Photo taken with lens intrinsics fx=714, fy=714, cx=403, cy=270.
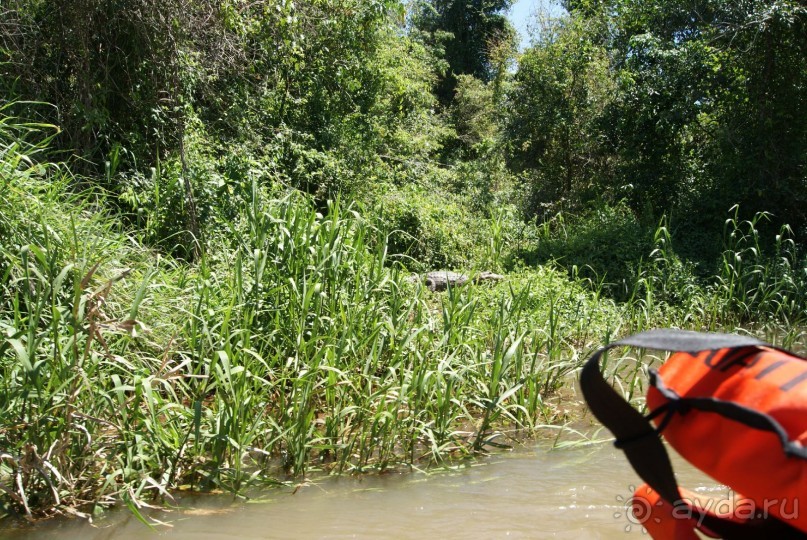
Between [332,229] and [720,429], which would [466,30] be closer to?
[332,229]

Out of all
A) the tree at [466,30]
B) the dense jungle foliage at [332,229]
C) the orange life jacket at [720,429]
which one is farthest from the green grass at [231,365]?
the tree at [466,30]

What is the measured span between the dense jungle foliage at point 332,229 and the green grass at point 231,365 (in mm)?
19

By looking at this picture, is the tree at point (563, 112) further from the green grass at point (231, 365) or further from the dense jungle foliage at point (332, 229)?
the green grass at point (231, 365)

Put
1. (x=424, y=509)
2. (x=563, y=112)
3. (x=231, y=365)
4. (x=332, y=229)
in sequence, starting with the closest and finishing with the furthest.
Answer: (x=424, y=509), (x=231, y=365), (x=332, y=229), (x=563, y=112)

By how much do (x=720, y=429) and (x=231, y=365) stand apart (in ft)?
8.39

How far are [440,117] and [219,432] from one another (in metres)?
14.8

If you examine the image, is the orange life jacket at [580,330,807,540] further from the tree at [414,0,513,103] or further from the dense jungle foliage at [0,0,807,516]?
the tree at [414,0,513,103]

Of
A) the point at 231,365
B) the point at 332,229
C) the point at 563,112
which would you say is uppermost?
the point at 563,112

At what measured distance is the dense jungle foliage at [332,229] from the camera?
3111mm

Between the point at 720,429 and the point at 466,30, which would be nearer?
the point at 720,429

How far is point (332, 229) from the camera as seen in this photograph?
393 centimetres

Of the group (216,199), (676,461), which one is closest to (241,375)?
(676,461)

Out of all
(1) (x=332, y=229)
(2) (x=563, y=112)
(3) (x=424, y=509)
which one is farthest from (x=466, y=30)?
(3) (x=424, y=509)

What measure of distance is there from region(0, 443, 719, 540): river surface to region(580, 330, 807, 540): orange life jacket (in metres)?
1.50
